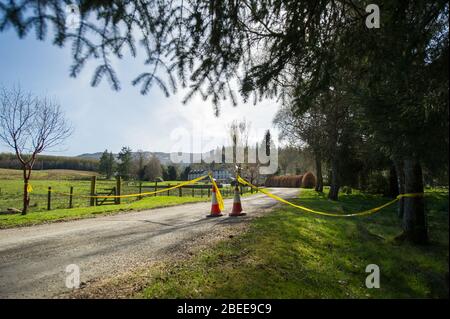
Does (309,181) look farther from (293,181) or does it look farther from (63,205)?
(63,205)

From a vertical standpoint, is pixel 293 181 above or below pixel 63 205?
below

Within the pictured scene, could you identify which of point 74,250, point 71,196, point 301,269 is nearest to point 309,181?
point 71,196

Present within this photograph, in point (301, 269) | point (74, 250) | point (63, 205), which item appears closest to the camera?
point (301, 269)

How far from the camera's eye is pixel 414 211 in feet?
24.1

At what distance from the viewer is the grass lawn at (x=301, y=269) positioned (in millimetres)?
3623

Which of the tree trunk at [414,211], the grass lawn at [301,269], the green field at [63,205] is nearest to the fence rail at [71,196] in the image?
the green field at [63,205]

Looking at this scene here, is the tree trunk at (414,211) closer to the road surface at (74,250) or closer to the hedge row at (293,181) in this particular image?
the road surface at (74,250)

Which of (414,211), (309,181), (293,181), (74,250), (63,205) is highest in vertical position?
(414,211)

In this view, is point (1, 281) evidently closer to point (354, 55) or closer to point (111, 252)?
point (111, 252)

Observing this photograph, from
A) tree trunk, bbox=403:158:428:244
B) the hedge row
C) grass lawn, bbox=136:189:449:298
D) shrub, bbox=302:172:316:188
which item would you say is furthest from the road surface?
the hedge row

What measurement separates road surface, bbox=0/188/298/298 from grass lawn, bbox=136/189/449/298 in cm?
113

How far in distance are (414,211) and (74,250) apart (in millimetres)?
8150

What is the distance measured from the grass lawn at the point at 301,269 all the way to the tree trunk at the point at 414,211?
316mm
